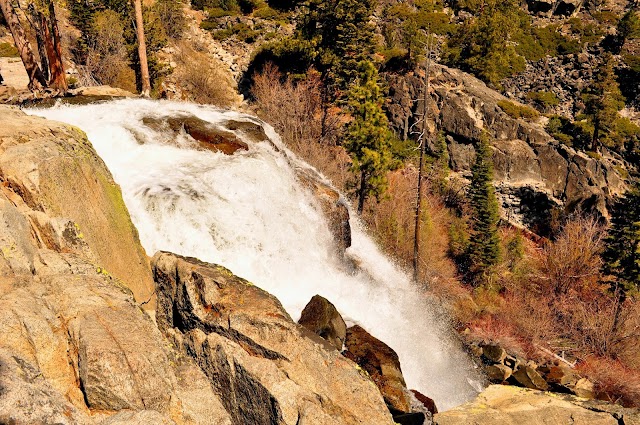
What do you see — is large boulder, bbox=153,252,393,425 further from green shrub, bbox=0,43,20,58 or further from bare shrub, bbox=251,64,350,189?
green shrub, bbox=0,43,20,58

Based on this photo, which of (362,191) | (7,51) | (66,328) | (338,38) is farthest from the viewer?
(338,38)

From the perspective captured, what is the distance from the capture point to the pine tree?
32750 millimetres

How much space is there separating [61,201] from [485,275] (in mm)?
35211

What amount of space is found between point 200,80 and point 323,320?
113ft

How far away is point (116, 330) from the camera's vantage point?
7781mm

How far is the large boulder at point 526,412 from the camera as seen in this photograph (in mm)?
11078

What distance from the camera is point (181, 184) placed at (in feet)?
60.0

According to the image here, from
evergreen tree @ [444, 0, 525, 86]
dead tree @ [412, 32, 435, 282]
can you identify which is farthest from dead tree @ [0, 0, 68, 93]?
evergreen tree @ [444, 0, 525, 86]

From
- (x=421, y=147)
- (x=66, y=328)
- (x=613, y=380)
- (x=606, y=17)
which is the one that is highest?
(x=606, y=17)

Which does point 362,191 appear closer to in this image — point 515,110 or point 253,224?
point 253,224

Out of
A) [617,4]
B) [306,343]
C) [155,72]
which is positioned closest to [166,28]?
[155,72]

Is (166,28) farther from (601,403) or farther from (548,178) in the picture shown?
(601,403)

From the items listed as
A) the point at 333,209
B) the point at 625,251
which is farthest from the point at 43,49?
the point at 625,251

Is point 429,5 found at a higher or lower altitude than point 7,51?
higher
